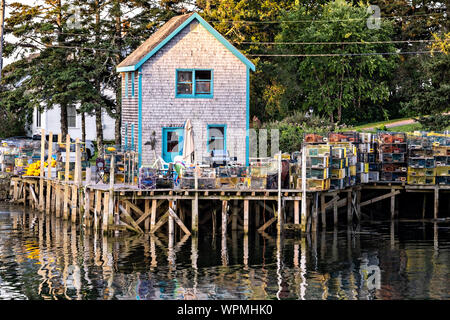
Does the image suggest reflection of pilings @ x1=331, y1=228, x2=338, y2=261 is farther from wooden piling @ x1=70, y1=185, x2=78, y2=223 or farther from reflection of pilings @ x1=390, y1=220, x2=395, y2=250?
wooden piling @ x1=70, y1=185, x2=78, y2=223

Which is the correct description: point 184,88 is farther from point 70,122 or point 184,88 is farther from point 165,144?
point 70,122

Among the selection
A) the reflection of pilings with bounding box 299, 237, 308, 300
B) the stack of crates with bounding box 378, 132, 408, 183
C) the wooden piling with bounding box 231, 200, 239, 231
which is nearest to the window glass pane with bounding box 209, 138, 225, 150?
the wooden piling with bounding box 231, 200, 239, 231

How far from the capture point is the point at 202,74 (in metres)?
43.3

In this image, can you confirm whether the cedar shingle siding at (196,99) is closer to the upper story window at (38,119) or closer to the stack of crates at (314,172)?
the stack of crates at (314,172)

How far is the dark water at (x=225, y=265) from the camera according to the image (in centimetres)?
2791

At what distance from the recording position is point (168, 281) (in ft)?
96.1

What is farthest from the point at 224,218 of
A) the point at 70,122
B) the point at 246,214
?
the point at 70,122

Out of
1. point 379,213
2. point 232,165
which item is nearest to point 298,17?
point 379,213

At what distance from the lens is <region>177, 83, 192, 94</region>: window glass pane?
43094 millimetres

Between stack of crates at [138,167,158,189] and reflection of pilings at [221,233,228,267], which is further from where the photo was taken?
stack of crates at [138,167,158,189]

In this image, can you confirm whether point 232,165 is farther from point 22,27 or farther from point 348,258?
point 22,27

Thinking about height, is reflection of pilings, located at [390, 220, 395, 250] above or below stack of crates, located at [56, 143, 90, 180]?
below

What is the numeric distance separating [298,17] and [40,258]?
41619mm

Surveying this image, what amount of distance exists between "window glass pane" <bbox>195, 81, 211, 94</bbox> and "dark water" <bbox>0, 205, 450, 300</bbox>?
793 cm
